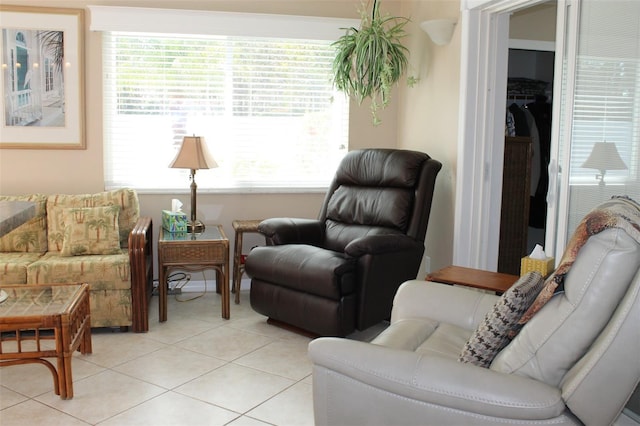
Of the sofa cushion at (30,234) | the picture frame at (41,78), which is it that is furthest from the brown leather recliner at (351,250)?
the picture frame at (41,78)

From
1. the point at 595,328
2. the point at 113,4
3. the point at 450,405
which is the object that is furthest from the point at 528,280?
the point at 113,4

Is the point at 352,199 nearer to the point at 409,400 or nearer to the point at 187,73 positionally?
the point at 187,73

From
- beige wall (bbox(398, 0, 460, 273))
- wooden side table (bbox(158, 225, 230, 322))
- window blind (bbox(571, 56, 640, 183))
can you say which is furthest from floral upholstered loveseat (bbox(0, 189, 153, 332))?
window blind (bbox(571, 56, 640, 183))

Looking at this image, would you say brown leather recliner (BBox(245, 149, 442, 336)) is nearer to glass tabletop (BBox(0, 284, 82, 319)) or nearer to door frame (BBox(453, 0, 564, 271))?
door frame (BBox(453, 0, 564, 271))

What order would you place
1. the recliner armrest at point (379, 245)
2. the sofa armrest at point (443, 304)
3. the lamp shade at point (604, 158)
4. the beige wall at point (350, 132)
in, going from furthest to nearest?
the beige wall at point (350, 132), the recliner armrest at point (379, 245), the lamp shade at point (604, 158), the sofa armrest at point (443, 304)

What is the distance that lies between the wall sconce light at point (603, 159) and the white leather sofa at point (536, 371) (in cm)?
131

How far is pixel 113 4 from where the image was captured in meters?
4.50

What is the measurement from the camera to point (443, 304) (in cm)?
260

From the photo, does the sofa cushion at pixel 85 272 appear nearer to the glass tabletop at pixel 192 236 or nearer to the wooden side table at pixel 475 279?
the glass tabletop at pixel 192 236

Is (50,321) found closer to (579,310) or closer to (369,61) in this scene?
(579,310)

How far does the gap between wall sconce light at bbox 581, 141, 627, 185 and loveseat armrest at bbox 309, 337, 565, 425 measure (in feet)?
4.86

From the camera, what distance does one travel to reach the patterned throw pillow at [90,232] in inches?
152

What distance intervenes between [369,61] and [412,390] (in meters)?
3.00

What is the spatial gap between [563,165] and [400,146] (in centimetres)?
202
